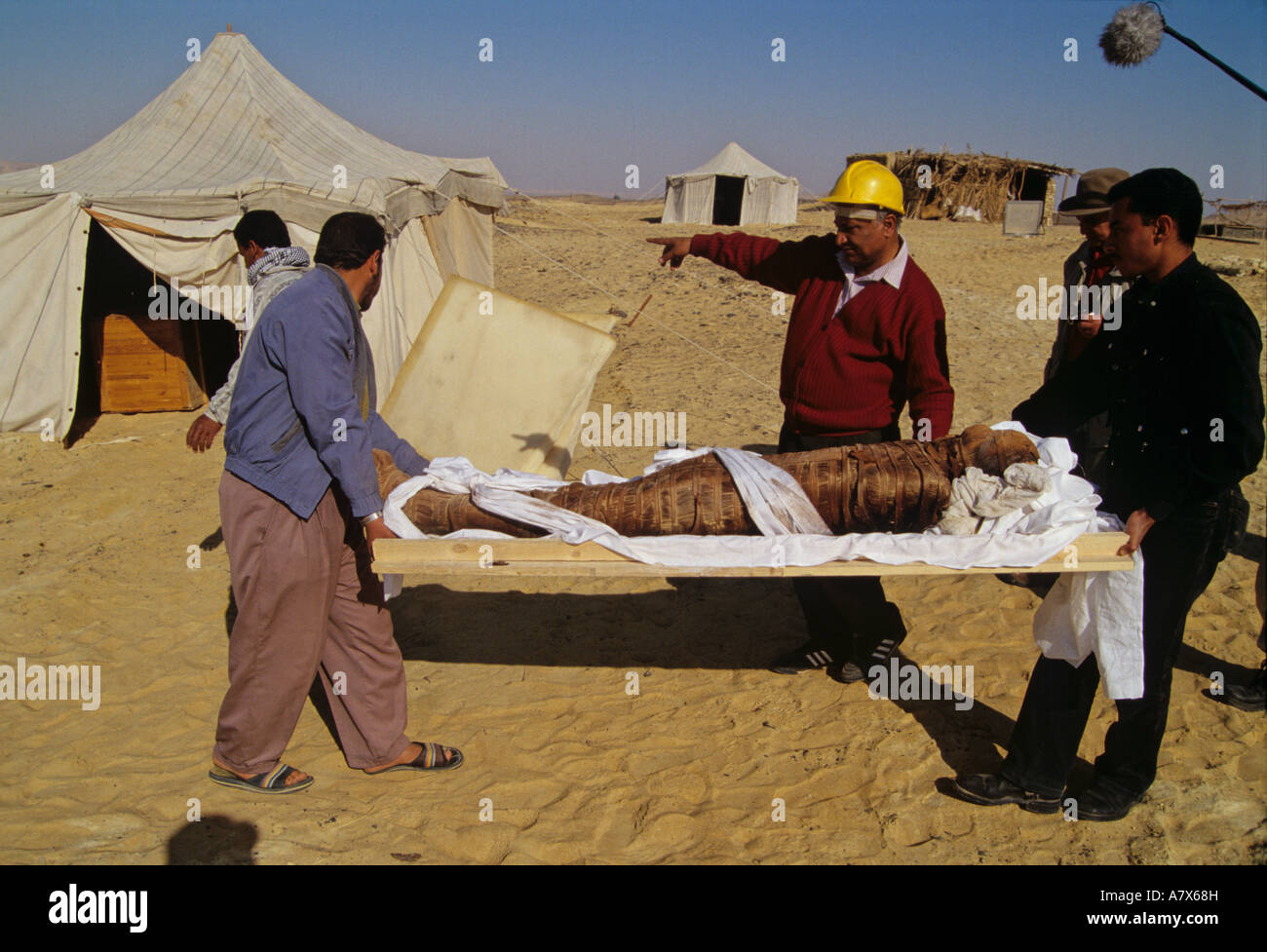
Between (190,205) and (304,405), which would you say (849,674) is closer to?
(304,405)

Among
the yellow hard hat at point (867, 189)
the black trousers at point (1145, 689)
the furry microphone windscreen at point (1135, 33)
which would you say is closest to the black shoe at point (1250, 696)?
the black trousers at point (1145, 689)

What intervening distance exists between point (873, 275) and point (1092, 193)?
158cm

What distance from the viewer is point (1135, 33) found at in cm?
359

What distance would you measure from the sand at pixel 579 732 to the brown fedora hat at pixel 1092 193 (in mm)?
1848

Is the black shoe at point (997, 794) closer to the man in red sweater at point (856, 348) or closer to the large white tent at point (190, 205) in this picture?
the man in red sweater at point (856, 348)

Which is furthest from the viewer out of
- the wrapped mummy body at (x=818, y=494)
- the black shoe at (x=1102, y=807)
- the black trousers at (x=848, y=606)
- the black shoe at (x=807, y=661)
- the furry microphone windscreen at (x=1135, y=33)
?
the black shoe at (x=807, y=661)

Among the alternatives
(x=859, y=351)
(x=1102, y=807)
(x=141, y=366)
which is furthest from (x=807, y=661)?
(x=141, y=366)

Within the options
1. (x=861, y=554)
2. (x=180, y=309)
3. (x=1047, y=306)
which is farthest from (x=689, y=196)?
(x=861, y=554)

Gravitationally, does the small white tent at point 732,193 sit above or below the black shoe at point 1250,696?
above

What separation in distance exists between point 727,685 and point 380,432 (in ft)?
5.76

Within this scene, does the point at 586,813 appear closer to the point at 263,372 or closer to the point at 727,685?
the point at 727,685

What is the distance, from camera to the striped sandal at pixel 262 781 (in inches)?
109

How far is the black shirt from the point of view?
2324mm

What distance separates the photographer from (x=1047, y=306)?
11.8 metres
